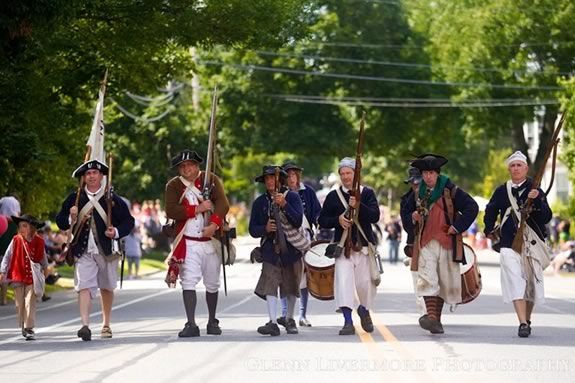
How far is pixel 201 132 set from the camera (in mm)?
52781

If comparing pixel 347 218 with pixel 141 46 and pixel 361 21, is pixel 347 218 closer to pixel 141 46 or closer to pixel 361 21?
pixel 141 46

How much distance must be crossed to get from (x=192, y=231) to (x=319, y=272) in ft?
5.67

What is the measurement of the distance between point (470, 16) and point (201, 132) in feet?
40.3

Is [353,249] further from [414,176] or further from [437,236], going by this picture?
[414,176]

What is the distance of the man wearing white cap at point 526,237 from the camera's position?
16.9 m

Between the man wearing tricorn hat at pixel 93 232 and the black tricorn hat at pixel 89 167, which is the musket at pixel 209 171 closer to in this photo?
the man wearing tricorn hat at pixel 93 232

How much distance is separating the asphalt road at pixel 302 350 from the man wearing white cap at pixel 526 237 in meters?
0.51

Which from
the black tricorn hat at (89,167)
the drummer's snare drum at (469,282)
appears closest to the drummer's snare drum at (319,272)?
the drummer's snare drum at (469,282)

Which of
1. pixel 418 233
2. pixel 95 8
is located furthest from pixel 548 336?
pixel 95 8

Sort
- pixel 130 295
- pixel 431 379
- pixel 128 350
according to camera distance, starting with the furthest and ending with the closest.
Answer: pixel 130 295 < pixel 128 350 < pixel 431 379

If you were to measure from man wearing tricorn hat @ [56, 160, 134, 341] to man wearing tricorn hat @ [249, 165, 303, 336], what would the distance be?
151 cm

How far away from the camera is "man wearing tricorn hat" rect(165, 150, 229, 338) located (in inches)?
664

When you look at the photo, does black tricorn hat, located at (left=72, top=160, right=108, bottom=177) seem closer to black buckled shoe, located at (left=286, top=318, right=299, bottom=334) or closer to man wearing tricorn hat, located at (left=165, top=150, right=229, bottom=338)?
man wearing tricorn hat, located at (left=165, top=150, right=229, bottom=338)

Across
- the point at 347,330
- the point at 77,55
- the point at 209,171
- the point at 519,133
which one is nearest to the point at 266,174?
the point at 209,171
